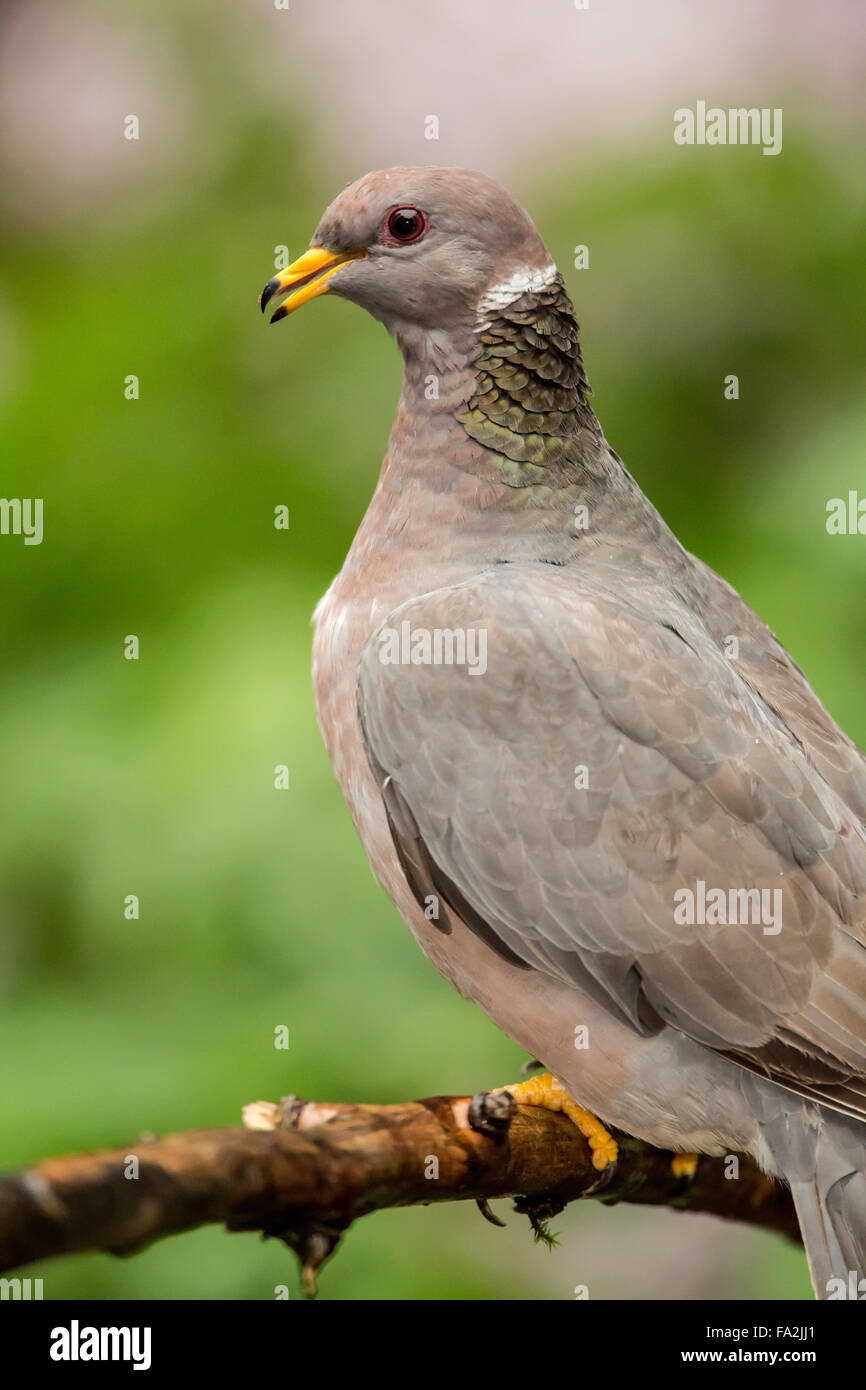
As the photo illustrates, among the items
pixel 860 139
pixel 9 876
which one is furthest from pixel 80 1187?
pixel 860 139

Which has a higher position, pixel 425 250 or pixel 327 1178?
pixel 425 250

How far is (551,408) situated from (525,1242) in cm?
250

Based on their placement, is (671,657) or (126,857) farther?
(126,857)

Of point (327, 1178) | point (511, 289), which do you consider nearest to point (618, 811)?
point (327, 1178)

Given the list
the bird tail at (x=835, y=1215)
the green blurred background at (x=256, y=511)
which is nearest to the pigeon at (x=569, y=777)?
the bird tail at (x=835, y=1215)

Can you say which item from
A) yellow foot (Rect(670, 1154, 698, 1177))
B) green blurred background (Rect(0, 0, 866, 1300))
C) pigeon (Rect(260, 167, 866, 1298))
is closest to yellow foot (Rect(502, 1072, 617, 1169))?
pigeon (Rect(260, 167, 866, 1298))

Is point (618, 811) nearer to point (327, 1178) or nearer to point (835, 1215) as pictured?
point (835, 1215)

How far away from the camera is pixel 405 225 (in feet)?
8.93

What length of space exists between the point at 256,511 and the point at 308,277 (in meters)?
1.97

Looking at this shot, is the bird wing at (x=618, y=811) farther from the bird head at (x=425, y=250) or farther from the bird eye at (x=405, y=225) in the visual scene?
the bird eye at (x=405, y=225)

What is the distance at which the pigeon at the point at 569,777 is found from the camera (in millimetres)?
2482

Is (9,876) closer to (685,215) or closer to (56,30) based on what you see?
(685,215)

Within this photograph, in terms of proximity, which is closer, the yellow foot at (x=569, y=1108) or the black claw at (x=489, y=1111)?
the black claw at (x=489, y=1111)

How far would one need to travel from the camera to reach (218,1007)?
149 inches
